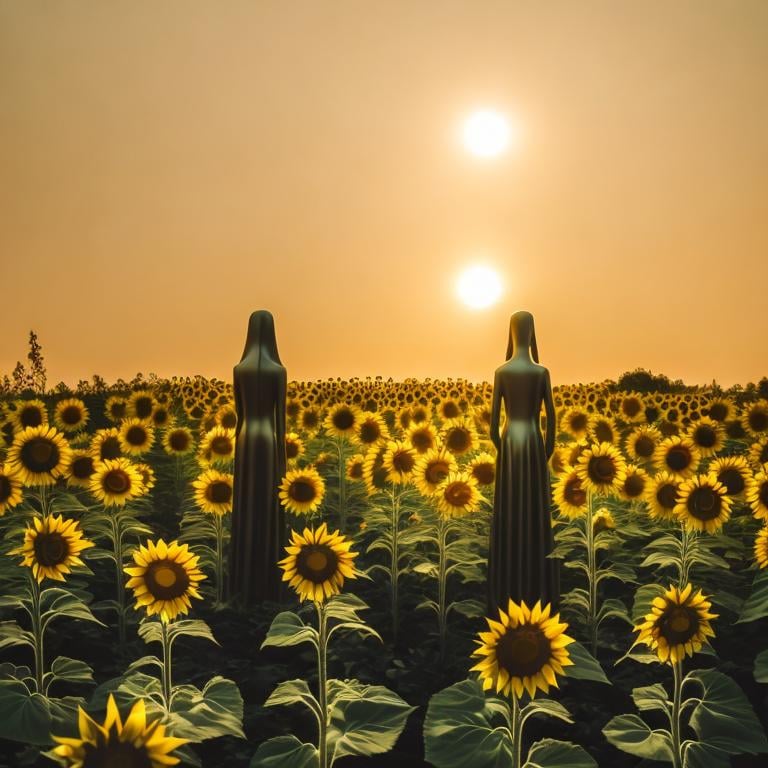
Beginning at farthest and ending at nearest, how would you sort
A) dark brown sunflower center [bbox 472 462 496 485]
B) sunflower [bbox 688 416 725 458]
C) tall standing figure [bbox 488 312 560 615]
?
sunflower [bbox 688 416 725 458] < dark brown sunflower center [bbox 472 462 496 485] < tall standing figure [bbox 488 312 560 615]

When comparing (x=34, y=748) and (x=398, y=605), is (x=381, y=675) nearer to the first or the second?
(x=398, y=605)

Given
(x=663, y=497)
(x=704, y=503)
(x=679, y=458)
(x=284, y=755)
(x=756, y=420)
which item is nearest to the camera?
(x=284, y=755)

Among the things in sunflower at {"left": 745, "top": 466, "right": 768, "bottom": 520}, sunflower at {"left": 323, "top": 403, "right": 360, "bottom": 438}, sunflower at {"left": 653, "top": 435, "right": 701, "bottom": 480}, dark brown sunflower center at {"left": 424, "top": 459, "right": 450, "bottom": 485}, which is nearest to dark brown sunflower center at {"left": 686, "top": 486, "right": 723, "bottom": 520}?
sunflower at {"left": 745, "top": 466, "right": 768, "bottom": 520}

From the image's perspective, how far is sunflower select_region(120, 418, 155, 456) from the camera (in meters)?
10.1

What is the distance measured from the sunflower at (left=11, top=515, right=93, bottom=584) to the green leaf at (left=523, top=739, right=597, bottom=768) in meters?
2.87

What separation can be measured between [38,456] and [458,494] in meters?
3.55

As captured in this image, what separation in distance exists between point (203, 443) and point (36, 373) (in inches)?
882

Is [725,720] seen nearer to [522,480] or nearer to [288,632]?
[288,632]

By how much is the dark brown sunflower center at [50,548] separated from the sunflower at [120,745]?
113 inches

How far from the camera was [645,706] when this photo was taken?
398 cm

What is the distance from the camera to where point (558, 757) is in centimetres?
335

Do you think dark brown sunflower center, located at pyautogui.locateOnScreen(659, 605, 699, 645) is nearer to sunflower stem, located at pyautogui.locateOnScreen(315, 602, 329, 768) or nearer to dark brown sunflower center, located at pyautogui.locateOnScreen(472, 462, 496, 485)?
sunflower stem, located at pyautogui.locateOnScreen(315, 602, 329, 768)

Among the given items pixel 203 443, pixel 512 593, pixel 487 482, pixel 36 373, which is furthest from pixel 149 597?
pixel 36 373

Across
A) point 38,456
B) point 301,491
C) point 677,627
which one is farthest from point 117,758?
point 38,456
